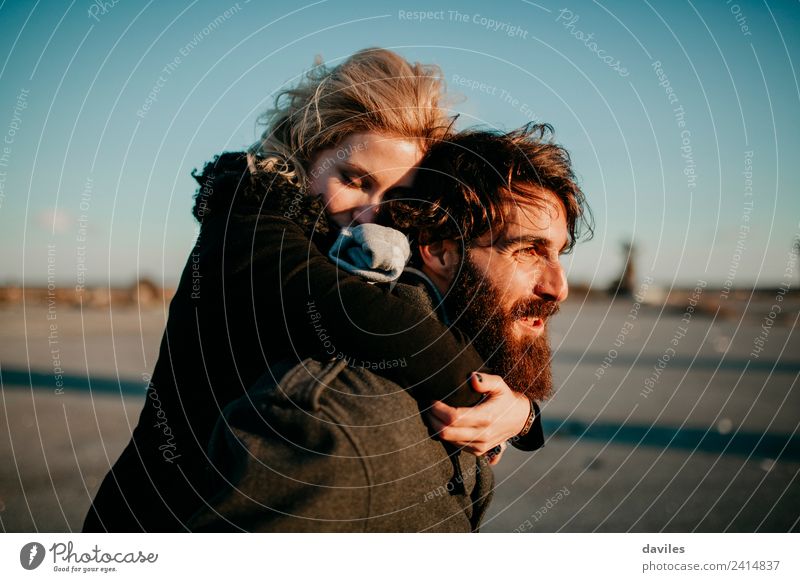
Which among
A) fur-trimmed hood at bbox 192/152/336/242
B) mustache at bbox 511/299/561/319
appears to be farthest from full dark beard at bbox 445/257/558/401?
fur-trimmed hood at bbox 192/152/336/242

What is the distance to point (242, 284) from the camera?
1775mm

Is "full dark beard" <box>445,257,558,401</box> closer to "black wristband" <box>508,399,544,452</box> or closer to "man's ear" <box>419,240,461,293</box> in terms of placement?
"man's ear" <box>419,240,461,293</box>

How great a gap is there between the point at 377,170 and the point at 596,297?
24.2 m

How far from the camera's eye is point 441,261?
7.07 ft

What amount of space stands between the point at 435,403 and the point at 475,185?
0.84 metres

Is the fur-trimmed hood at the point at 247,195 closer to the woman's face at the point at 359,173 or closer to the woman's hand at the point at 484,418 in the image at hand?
the woman's face at the point at 359,173

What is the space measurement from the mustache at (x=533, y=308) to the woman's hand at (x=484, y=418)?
0.26 m

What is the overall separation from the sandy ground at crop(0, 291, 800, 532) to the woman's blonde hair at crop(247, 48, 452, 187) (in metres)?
2.70

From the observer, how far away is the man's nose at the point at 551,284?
213 cm
